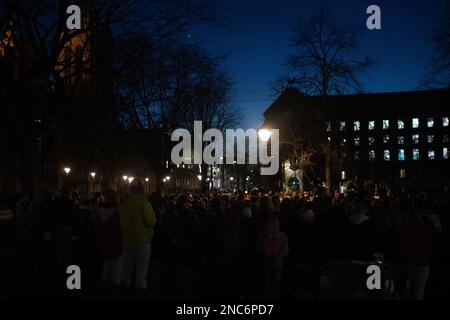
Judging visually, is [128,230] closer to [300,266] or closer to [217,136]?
[300,266]

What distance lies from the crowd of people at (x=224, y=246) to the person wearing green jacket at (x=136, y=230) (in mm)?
16

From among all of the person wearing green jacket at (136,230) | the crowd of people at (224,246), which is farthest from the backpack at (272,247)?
the person wearing green jacket at (136,230)

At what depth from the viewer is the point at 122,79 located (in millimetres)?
19406

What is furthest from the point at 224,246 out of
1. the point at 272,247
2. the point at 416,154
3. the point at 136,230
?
the point at 416,154

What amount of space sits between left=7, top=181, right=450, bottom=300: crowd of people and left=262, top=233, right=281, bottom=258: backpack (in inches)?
0.7

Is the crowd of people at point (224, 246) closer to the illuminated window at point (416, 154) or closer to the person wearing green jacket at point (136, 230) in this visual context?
the person wearing green jacket at point (136, 230)

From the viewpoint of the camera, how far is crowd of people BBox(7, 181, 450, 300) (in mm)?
8883

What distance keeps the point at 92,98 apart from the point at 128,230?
12.8 meters

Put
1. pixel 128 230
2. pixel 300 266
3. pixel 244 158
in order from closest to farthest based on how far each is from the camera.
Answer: pixel 128 230
pixel 300 266
pixel 244 158

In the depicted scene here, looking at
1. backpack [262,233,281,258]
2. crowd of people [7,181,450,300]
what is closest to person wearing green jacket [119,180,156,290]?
crowd of people [7,181,450,300]

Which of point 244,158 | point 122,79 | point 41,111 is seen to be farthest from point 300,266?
point 244,158

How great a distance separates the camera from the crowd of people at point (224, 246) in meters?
8.88

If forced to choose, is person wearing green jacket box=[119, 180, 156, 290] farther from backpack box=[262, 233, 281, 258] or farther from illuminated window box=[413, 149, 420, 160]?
illuminated window box=[413, 149, 420, 160]

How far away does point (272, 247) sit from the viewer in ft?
31.5
